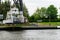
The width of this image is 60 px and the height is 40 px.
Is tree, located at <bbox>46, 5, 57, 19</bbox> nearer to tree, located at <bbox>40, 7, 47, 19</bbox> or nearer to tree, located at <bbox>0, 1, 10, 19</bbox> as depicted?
tree, located at <bbox>40, 7, 47, 19</bbox>

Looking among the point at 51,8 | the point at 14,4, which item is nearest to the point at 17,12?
the point at 14,4

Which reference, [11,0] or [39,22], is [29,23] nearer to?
[39,22]

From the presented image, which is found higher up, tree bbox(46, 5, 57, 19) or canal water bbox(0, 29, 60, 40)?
tree bbox(46, 5, 57, 19)

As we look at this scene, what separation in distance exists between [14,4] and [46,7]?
2.36 m

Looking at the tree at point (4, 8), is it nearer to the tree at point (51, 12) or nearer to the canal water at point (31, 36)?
the tree at point (51, 12)

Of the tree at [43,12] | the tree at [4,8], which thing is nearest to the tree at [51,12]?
the tree at [43,12]

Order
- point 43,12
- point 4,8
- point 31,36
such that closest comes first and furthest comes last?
point 31,36 < point 4,8 < point 43,12

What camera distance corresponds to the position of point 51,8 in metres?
16.1

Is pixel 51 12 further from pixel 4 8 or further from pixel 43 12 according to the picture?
pixel 4 8

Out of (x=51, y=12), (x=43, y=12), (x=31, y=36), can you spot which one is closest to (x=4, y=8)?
(x=43, y=12)

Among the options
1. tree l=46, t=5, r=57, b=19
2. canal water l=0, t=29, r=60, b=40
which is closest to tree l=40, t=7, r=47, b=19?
tree l=46, t=5, r=57, b=19

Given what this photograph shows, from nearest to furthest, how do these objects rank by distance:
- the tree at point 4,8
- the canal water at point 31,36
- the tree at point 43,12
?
the canal water at point 31,36, the tree at point 4,8, the tree at point 43,12

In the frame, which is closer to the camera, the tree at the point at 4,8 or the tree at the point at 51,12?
→ the tree at the point at 4,8

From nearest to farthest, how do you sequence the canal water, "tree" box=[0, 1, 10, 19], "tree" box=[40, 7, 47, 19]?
the canal water
"tree" box=[0, 1, 10, 19]
"tree" box=[40, 7, 47, 19]
